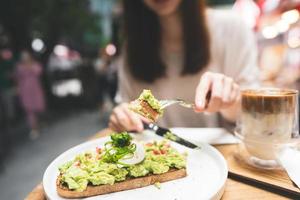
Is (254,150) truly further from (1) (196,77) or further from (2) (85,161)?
(1) (196,77)

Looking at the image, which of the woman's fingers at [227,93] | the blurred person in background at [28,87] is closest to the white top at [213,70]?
the woman's fingers at [227,93]

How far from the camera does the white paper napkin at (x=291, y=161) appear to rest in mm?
1123

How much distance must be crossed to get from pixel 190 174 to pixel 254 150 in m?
0.30

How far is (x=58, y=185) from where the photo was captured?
1.09m

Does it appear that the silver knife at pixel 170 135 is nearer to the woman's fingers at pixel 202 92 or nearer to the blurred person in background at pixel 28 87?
the woman's fingers at pixel 202 92

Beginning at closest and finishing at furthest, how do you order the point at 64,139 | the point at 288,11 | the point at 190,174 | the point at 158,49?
the point at 190,174 < the point at 158,49 < the point at 64,139 < the point at 288,11

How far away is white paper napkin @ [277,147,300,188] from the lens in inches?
44.2

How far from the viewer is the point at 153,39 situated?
2539mm

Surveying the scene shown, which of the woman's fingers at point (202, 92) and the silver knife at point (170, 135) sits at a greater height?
the woman's fingers at point (202, 92)

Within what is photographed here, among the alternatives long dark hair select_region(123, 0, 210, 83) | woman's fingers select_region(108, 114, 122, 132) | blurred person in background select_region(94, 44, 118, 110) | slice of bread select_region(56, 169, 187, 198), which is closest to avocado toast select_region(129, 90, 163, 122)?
slice of bread select_region(56, 169, 187, 198)

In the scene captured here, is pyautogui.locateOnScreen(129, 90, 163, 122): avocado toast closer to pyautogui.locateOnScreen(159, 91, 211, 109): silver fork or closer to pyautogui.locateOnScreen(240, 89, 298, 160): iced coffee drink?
pyautogui.locateOnScreen(159, 91, 211, 109): silver fork

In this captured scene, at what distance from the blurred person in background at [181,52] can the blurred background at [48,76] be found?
8.35 feet

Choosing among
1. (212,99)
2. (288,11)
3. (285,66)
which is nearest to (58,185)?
(212,99)

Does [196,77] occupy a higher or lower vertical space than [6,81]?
higher
